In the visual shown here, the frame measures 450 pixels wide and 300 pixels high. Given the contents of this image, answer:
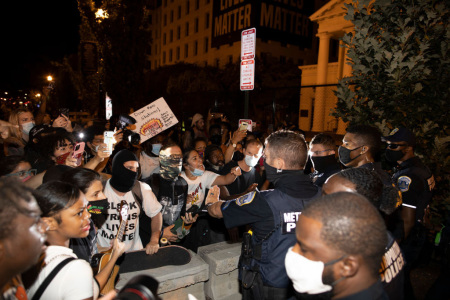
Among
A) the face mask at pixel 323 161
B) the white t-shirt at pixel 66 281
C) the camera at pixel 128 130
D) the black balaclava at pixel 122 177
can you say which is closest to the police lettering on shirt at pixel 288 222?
the white t-shirt at pixel 66 281

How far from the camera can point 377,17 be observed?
420 cm

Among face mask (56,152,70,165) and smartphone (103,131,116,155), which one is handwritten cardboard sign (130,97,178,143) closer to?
smartphone (103,131,116,155)

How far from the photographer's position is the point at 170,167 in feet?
12.6

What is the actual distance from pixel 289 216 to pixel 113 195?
190cm

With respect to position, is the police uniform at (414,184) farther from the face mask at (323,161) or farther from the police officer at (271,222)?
the police officer at (271,222)

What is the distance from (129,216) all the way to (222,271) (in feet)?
3.77

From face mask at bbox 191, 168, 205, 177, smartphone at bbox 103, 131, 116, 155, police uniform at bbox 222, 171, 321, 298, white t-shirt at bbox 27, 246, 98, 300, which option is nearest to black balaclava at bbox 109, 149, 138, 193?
smartphone at bbox 103, 131, 116, 155

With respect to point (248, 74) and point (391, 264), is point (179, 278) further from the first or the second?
point (248, 74)

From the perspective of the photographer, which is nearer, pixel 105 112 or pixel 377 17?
pixel 377 17

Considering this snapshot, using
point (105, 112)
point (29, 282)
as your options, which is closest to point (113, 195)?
point (29, 282)

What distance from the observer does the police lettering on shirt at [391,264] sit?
5.97 feet

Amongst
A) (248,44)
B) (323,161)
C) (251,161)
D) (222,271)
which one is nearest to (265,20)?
(248,44)

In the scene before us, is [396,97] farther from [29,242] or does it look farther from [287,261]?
[29,242]

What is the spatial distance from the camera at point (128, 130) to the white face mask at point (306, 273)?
3.10 m
